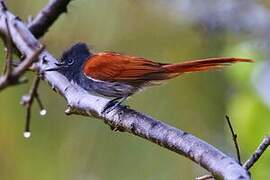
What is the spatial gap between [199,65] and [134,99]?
233 cm

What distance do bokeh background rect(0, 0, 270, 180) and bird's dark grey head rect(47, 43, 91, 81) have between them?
1268mm

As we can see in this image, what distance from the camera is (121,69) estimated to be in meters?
2.83

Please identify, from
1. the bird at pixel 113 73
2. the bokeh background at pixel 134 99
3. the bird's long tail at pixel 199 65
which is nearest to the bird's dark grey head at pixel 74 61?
the bird at pixel 113 73

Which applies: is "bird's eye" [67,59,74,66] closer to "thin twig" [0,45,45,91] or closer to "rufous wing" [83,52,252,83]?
"rufous wing" [83,52,252,83]

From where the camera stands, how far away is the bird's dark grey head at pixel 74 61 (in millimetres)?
2898

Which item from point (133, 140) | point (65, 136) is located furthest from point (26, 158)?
point (133, 140)

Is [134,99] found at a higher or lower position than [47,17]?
lower

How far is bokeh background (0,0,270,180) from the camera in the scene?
14.4 ft

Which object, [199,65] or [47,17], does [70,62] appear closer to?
[47,17]

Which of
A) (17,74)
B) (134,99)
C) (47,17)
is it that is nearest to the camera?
(17,74)

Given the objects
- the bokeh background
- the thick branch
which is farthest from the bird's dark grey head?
the bokeh background

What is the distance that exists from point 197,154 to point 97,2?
3.09 metres

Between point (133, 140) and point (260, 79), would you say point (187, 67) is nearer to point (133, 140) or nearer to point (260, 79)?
point (260, 79)

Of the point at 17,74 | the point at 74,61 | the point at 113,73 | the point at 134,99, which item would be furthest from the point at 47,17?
the point at 17,74
